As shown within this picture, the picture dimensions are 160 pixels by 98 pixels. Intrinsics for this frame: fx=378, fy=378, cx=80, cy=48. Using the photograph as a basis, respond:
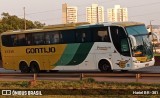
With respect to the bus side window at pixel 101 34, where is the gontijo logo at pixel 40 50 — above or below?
below

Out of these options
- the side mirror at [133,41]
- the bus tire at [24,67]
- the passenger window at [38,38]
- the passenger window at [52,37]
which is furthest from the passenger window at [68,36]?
the side mirror at [133,41]

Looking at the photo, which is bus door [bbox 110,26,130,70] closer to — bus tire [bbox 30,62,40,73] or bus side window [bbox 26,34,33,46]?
bus tire [bbox 30,62,40,73]

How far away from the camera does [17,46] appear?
102ft

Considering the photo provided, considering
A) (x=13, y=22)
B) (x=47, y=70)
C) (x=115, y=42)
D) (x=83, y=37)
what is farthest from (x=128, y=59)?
(x=13, y=22)

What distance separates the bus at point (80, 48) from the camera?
24859 mm

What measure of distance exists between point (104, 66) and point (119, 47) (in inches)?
71.4

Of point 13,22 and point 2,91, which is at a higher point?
point 13,22

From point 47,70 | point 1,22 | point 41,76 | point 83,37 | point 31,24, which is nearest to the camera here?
point 41,76

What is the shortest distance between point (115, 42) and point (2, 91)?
11651mm

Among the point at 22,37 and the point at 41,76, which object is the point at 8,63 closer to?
the point at 22,37

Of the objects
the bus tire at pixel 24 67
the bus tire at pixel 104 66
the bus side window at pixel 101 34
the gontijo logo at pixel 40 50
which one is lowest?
the bus tire at pixel 24 67

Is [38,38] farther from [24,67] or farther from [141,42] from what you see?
[141,42]

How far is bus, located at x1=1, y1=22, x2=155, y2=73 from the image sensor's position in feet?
81.6

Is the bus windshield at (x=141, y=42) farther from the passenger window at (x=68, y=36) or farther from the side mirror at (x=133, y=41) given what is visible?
the passenger window at (x=68, y=36)
